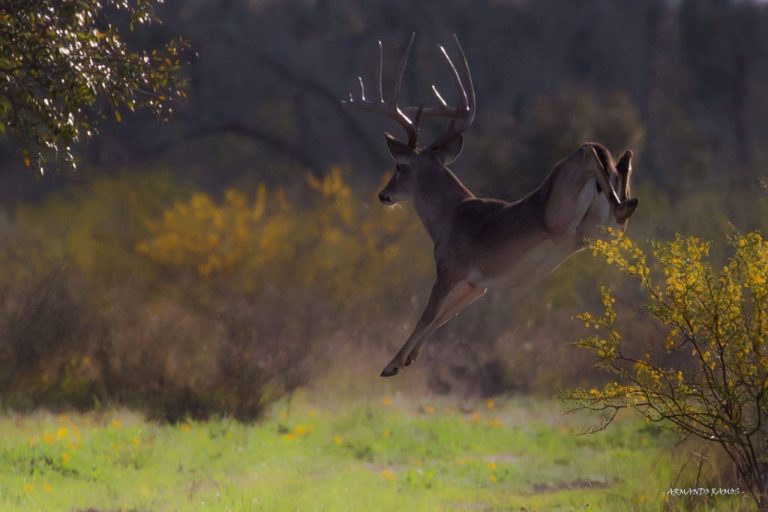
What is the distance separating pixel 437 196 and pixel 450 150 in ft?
0.92

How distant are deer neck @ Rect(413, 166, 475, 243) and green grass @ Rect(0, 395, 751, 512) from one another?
→ 285 cm

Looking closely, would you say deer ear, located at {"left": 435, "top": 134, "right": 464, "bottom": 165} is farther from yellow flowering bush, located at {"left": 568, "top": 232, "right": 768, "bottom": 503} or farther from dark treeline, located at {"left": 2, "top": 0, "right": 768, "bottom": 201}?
→ dark treeline, located at {"left": 2, "top": 0, "right": 768, "bottom": 201}

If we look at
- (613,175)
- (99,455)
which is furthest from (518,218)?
(99,455)

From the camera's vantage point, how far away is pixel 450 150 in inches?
285

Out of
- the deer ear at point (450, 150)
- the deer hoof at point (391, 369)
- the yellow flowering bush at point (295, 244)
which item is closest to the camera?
the deer hoof at point (391, 369)

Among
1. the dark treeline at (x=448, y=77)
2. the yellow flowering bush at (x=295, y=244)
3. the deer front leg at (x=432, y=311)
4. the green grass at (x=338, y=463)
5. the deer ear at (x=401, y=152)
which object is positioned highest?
the dark treeline at (x=448, y=77)

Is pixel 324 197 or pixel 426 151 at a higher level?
pixel 324 197

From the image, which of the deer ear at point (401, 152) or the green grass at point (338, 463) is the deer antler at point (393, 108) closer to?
the deer ear at point (401, 152)

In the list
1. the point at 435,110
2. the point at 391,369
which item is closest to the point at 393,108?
the point at 435,110

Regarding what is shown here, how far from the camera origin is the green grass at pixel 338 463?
32.2ft

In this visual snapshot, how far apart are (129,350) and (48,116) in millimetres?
6199

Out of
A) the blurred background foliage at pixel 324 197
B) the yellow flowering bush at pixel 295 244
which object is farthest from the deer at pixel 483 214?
the yellow flowering bush at pixel 295 244

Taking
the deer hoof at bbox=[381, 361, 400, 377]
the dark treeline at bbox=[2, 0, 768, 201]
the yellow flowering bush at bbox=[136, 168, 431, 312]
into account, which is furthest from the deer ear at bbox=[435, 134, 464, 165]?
the dark treeline at bbox=[2, 0, 768, 201]

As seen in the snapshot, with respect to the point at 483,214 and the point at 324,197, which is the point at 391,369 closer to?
the point at 483,214
